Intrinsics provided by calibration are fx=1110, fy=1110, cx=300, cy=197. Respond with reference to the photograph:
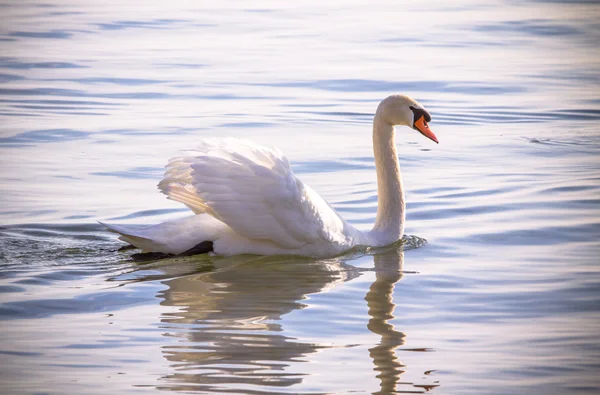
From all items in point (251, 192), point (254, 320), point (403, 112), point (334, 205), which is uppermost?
point (403, 112)

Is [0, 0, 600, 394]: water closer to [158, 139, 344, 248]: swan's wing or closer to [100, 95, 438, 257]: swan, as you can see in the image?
[100, 95, 438, 257]: swan

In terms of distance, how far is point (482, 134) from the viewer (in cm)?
1410

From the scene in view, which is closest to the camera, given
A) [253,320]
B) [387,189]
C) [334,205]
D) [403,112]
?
[253,320]

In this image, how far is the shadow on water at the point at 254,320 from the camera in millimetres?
6051

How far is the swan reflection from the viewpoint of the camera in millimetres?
6055

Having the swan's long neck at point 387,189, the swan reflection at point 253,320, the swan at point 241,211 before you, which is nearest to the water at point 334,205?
the swan reflection at point 253,320

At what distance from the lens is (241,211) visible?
8.39 metres

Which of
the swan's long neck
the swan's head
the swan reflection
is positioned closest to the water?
the swan reflection

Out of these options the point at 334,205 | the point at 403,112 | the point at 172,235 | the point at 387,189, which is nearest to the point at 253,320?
the point at 172,235

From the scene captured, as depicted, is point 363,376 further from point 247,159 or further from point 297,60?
→ point 297,60

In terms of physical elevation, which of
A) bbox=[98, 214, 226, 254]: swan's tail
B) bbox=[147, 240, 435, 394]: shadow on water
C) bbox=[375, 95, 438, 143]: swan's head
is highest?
bbox=[375, 95, 438, 143]: swan's head

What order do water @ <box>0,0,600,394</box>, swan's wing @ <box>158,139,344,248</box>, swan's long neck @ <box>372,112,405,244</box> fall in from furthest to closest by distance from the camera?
swan's long neck @ <box>372,112,405,244</box>, swan's wing @ <box>158,139,344,248</box>, water @ <box>0,0,600,394</box>

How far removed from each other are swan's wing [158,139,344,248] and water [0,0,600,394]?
0.31 metres

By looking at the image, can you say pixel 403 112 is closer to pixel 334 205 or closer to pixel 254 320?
pixel 334 205
